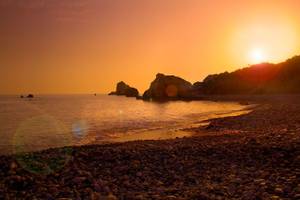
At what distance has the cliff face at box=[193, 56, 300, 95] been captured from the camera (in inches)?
5413

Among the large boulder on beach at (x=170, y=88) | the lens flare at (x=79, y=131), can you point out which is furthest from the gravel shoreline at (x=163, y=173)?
the large boulder on beach at (x=170, y=88)

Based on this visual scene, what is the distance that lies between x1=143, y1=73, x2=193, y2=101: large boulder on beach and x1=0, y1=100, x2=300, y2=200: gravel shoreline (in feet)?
555

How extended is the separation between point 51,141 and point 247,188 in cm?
2392

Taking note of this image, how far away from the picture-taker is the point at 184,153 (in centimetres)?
1600

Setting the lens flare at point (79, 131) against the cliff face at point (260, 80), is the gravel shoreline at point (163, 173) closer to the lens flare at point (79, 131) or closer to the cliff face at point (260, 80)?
the lens flare at point (79, 131)

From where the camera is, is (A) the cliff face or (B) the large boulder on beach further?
(B) the large boulder on beach

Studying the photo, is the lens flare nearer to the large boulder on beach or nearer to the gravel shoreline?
the gravel shoreline

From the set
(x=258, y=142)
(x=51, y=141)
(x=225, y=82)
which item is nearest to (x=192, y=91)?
(x=225, y=82)

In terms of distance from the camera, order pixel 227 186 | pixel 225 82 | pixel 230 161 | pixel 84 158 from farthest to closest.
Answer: pixel 225 82 → pixel 84 158 → pixel 230 161 → pixel 227 186

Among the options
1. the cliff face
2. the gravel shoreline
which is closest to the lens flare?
the gravel shoreline

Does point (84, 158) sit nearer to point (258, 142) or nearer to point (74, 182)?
point (74, 182)

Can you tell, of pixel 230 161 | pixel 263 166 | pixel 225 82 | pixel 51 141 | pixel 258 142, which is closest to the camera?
pixel 263 166

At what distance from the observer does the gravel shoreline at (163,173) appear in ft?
34.2

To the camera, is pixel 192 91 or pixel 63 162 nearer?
pixel 63 162
